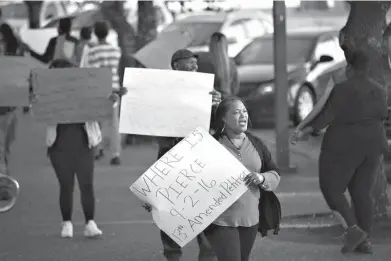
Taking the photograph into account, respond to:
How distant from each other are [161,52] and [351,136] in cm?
185

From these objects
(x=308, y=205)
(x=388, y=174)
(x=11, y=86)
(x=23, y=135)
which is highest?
(x=11, y=86)

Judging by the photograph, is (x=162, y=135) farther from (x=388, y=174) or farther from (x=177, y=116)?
(x=388, y=174)

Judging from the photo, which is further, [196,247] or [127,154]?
[127,154]

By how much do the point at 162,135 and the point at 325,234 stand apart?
252cm

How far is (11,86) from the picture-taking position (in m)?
10.3

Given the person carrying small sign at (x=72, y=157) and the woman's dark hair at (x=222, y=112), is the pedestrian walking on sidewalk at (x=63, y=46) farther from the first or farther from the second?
the woman's dark hair at (x=222, y=112)

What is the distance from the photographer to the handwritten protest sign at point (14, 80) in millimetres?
10234

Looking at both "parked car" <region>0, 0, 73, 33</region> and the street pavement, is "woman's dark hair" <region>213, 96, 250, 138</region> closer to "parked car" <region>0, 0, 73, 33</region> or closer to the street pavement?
the street pavement

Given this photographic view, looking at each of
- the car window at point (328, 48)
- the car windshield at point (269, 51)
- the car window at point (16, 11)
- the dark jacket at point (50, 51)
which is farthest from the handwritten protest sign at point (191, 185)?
the car window at point (16, 11)

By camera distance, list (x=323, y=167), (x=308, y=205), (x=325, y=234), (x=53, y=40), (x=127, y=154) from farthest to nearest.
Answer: (x=127, y=154) < (x=53, y=40) < (x=308, y=205) < (x=325, y=234) < (x=323, y=167)

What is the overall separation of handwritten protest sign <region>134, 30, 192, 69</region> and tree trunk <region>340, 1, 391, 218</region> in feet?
4.90

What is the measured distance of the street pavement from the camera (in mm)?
9227

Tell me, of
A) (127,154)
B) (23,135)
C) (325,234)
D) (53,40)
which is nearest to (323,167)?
(325,234)

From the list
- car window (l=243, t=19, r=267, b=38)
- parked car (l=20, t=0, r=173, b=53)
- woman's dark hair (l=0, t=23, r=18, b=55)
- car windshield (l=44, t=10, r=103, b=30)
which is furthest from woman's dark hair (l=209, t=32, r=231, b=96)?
car window (l=243, t=19, r=267, b=38)
